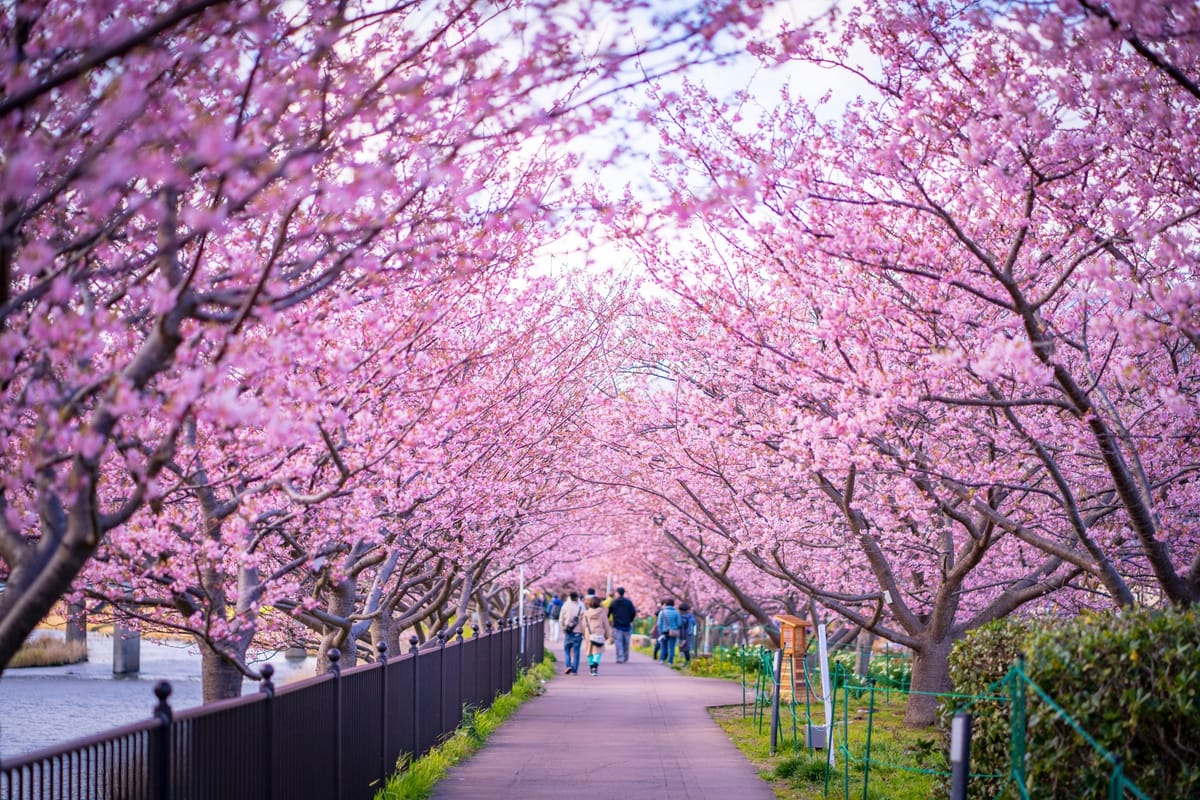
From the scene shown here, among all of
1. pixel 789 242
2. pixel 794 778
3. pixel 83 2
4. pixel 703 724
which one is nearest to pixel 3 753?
pixel 703 724

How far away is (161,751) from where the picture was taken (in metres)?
5.16

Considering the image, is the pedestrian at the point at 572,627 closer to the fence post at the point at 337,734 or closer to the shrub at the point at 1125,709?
the fence post at the point at 337,734

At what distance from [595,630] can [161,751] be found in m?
23.9

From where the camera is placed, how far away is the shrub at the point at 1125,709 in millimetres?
5871

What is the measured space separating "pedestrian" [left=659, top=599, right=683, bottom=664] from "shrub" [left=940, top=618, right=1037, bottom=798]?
23.1m

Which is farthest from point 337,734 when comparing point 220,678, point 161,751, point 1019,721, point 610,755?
point 610,755

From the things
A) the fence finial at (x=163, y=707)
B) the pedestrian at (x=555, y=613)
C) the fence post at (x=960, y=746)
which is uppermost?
the fence finial at (x=163, y=707)

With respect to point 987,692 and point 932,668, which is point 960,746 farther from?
point 932,668

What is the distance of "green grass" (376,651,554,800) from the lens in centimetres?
1008

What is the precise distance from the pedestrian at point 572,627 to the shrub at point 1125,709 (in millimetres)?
21999

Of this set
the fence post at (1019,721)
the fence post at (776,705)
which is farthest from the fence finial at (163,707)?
the fence post at (776,705)

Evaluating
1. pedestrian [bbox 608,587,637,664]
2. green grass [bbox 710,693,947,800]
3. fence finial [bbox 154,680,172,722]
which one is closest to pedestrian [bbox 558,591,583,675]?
pedestrian [bbox 608,587,637,664]

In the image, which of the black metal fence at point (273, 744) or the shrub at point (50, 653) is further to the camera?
the shrub at point (50, 653)

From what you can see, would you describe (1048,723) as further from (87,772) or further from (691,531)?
(691,531)
